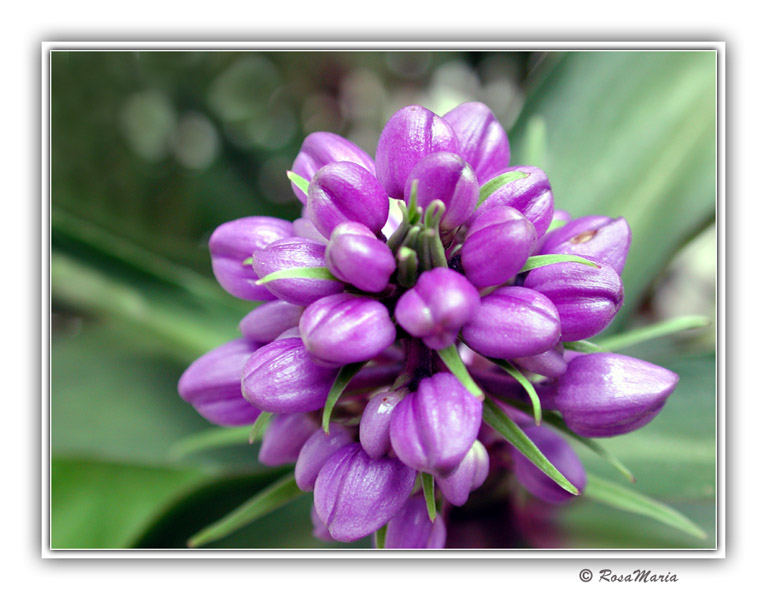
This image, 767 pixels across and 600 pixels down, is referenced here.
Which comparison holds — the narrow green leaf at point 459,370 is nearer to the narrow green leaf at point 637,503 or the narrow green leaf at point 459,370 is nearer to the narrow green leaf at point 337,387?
the narrow green leaf at point 337,387

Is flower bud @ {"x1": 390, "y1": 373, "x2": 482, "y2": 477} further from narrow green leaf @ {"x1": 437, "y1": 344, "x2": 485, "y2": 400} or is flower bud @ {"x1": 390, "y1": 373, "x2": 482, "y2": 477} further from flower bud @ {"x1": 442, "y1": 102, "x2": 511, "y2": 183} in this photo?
flower bud @ {"x1": 442, "y1": 102, "x2": 511, "y2": 183}

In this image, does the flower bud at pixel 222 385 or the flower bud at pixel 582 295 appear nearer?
the flower bud at pixel 582 295

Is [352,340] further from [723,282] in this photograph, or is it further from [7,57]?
[7,57]

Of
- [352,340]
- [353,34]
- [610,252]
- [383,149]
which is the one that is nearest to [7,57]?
[353,34]

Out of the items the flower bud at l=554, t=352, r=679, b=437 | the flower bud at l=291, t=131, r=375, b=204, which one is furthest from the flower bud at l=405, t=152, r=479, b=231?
the flower bud at l=554, t=352, r=679, b=437

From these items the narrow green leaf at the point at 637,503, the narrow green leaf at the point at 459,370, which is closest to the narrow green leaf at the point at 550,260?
the narrow green leaf at the point at 459,370
